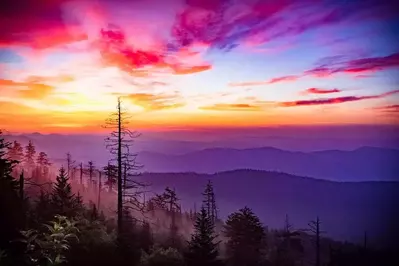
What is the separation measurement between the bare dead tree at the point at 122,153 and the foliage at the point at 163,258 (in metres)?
0.46

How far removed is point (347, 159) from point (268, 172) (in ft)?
2.82

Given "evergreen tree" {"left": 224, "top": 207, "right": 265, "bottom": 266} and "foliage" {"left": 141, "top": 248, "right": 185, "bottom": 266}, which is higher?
"evergreen tree" {"left": 224, "top": 207, "right": 265, "bottom": 266}

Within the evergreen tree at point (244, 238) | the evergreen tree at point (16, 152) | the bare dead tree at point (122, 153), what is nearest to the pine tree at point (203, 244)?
the evergreen tree at point (244, 238)

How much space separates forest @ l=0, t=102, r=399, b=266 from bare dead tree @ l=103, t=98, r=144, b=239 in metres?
0.01

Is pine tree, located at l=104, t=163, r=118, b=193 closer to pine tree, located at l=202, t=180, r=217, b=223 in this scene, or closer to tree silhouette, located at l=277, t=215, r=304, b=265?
pine tree, located at l=202, t=180, r=217, b=223

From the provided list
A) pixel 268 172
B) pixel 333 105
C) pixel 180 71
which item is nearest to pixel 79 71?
pixel 180 71

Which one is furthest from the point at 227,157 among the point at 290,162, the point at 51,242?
the point at 51,242

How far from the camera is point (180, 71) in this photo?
5.16 metres

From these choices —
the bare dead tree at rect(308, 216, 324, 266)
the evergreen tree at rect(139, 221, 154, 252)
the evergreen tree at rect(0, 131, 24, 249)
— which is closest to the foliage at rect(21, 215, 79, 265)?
the evergreen tree at rect(0, 131, 24, 249)

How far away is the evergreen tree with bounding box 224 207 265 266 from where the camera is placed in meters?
4.96

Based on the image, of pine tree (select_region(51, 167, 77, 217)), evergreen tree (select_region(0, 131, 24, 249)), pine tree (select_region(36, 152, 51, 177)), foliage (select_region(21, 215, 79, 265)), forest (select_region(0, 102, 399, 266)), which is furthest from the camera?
pine tree (select_region(36, 152, 51, 177))

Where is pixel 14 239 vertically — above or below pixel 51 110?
below

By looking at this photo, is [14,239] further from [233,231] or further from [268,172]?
[268,172]

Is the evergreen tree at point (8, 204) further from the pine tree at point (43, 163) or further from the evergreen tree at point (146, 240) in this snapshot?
the evergreen tree at point (146, 240)
